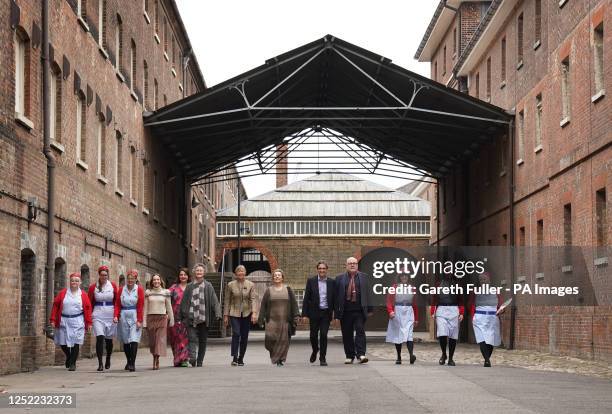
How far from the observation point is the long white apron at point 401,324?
21.5 metres

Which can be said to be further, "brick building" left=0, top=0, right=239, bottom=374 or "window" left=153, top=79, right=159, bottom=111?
"window" left=153, top=79, right=159, bottom=111

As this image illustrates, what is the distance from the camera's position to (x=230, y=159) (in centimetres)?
4397

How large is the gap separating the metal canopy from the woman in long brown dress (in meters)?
11.5

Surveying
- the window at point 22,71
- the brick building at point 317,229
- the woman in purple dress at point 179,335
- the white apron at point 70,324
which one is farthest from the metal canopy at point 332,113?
the brick building at point 317,229

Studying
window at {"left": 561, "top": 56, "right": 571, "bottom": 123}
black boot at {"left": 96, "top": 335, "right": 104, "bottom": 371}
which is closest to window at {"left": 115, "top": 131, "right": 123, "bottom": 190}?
black boot at {"left": 96, "top": 335, "right": 104, "bottom": 371}

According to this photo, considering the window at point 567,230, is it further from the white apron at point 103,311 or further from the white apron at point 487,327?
the white apron at point 103,311

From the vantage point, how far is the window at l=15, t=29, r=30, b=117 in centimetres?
2023

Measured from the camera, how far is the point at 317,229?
70875 mm

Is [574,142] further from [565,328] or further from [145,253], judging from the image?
[145,253]

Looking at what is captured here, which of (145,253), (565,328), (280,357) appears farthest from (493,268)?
(280,357)

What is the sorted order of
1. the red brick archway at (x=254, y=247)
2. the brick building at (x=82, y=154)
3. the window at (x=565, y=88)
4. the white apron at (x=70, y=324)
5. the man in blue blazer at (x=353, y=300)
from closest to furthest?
the brick building at (x=82, y=154) < the white apron at (x=70, y=324) < the man in blue blazer at (x=353, y=300) < the window at (x=565, y=88) < the red brick archway at (x=254, y=247)

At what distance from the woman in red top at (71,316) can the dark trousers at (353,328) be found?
4300mm

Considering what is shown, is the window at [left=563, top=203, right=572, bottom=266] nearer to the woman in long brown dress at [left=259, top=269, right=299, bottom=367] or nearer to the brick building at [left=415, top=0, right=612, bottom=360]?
the brick building at [left=415, top=0, right=612, bottom=360]

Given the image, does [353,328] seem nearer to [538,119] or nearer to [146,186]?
[538,119]
